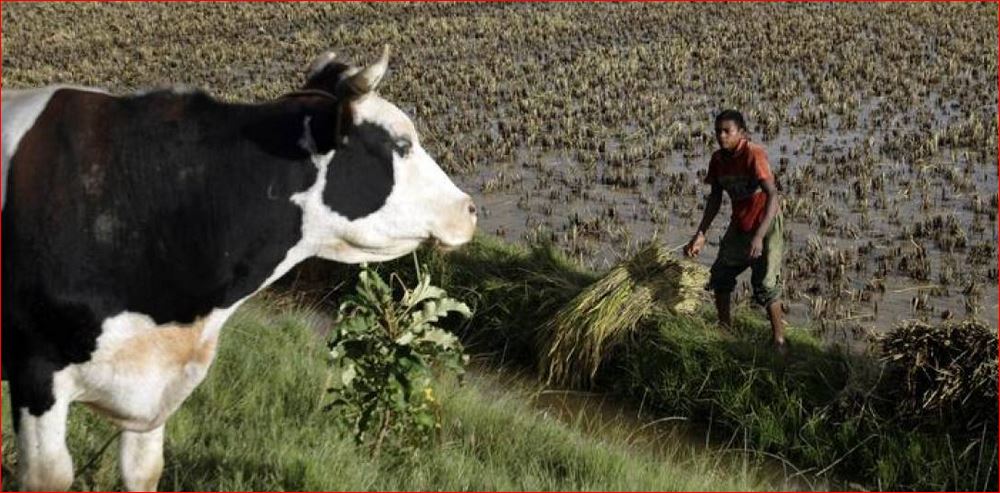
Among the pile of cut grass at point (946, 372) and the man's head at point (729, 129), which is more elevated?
the man's head at point (729, 129)

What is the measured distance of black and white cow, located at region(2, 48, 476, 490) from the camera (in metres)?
2.71

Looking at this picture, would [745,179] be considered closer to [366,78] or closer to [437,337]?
[437,337]

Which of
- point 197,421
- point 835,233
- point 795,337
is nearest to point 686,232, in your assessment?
point 835,233

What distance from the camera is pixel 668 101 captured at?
41.5 feet

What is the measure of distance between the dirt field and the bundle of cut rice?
892mm

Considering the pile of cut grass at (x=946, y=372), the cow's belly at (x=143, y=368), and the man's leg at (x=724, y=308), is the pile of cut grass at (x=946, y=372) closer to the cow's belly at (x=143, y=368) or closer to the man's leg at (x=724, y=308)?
the man's leg at (x=724, y=308)

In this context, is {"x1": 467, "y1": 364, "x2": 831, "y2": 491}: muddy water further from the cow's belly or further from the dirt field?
the cow's belly

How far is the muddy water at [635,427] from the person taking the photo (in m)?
5.54

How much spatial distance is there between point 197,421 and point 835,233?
5.32 meters

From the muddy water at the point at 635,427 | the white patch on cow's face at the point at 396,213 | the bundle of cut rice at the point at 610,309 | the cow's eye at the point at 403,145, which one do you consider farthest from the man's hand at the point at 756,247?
the cow's eye at the point at 403,145

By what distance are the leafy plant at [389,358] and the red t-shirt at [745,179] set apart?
7.81 feet

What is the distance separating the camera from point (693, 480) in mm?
4379

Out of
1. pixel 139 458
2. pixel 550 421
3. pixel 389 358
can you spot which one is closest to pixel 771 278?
pixel 550 421

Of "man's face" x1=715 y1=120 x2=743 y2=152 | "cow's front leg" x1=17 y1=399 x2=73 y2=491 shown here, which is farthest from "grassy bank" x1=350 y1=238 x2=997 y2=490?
"cow's front leg" x1=17 y1=399 x2=73 y2=491
